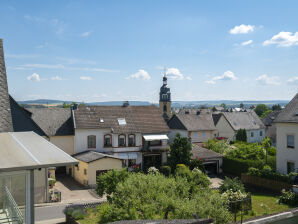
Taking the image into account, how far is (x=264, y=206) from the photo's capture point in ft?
69.5

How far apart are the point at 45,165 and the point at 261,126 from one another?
68440mm

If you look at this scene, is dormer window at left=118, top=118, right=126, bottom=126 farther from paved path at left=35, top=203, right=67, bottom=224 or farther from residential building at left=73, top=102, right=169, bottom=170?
paved path at left=35, top=203, right=67, bottom=224

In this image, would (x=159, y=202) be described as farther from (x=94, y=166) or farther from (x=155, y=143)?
(x=155, y=143)

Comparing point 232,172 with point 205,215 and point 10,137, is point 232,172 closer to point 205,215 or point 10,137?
point 205,215

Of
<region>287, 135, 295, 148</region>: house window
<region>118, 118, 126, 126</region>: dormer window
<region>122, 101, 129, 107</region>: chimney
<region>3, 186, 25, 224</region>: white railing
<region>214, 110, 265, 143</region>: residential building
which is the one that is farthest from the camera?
<region>214, 110, 265, 143</region>: residential building

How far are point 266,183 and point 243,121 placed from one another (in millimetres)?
39451

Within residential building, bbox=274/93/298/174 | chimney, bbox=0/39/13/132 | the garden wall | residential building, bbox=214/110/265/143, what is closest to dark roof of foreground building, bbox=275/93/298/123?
residential building, bbox=274/93/298/174

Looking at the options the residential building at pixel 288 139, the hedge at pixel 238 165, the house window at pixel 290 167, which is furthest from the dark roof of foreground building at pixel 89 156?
the house window at pixel 290 167

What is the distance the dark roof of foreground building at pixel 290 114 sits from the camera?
2989 cm

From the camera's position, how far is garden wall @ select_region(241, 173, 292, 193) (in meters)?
26.3

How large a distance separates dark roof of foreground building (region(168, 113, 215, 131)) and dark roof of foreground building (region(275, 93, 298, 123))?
2076 centimetres

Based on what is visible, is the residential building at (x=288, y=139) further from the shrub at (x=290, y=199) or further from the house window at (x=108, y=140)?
the house window at (x=108, y=140)

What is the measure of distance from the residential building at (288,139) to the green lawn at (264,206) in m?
5.89

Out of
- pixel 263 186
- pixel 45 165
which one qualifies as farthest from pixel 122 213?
pixel 263 186
